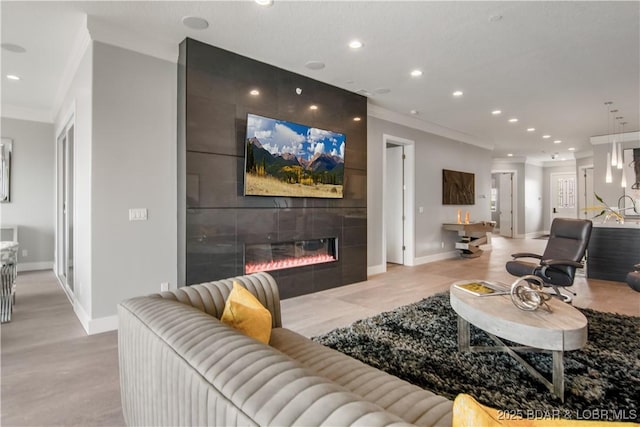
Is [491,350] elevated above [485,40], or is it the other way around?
[485,40]

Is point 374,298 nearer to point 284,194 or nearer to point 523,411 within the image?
point 284,194

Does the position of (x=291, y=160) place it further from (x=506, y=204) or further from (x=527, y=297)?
(x=506, y=204)

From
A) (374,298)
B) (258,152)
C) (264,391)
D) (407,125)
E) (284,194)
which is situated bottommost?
(374,298)

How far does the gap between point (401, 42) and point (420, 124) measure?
133 inches

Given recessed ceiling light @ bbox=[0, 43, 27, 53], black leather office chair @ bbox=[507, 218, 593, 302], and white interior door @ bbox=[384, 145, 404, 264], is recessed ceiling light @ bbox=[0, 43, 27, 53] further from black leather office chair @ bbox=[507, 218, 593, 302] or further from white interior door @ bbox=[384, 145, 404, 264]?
black leather office chair @ bbox=[507, 218, 593, 302]

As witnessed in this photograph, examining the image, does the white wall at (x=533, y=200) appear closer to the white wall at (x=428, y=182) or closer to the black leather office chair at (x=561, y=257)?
the white wall at (x=428, y=182)

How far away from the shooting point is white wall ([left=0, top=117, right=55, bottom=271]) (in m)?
5.66

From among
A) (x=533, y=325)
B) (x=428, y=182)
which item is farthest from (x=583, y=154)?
(x=533, y=325)

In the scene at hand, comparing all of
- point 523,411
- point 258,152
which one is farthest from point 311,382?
point 258,152

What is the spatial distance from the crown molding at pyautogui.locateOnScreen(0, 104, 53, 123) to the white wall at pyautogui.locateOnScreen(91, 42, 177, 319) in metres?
3.94

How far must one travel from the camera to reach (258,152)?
151 inches

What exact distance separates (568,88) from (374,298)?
4068mm

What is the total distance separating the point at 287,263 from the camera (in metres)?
4.29

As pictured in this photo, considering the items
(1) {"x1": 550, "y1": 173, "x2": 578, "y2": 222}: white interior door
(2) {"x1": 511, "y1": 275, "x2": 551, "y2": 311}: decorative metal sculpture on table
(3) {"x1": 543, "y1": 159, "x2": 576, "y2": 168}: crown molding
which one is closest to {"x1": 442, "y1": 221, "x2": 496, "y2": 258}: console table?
(2) {"x1": 511, "y1": 275, "x2": 551, "y2": 311}: decorative metal sculpture on table
